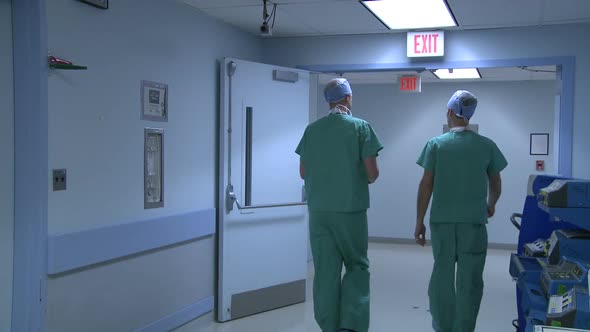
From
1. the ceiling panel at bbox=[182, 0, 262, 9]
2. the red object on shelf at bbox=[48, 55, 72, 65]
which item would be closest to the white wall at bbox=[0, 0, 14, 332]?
the red object on shelf at bbox=[48, 55, 72, 65]

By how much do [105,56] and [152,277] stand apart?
1372mm

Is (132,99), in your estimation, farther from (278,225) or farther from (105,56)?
(278,225)

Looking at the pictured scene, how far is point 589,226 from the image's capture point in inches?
93.2

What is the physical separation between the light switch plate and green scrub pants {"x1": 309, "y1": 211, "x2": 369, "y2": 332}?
127 centimetres

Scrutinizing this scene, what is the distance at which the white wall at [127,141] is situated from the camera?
2.97 m

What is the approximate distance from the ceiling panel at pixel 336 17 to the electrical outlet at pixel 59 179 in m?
1.88

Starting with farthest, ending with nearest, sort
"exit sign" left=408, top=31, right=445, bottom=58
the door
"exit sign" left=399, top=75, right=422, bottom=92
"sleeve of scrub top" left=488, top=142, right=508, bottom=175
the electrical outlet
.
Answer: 1. "exit sign" left=399, top=75, right=422, bottom=92
2. "exit sign" left=408, top=31, right=445, bottom=58
3. the door
4. "sleeve of scrub top" left=488, top=142, right=508, bottom=175
5. the electrical outlet

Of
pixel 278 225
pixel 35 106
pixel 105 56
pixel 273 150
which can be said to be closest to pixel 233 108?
pixel 273 150

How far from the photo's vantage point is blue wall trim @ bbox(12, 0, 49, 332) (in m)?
2.76

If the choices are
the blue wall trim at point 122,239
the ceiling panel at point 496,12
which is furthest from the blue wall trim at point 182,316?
the ceiling panel at point 496,12

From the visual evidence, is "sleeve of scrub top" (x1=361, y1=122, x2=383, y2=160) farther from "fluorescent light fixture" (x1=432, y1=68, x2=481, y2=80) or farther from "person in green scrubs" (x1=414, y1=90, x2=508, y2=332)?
"fluorescent light fixture" (x1=432, y1=68, x2=481, y2=80)

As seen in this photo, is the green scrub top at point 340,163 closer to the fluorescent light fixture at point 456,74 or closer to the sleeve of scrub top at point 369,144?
the sleeve of scrub top at point 369,144

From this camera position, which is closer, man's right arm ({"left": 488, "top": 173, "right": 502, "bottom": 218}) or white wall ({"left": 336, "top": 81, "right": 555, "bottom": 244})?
man's right arm ({"left": 488, "top": 173, "right": 502, "bottom": 218})

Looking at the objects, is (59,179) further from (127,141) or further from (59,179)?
(127,141)
